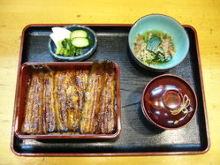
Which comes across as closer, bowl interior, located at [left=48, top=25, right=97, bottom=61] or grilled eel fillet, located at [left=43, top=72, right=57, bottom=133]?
grilled eel fillet, located at [left=43, top=72, right=57, bottom=133]

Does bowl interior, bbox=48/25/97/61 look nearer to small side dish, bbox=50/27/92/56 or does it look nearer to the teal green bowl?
small side dish, bbox=50/27/92/56

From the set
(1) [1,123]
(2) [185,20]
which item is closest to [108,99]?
(1) [1,123]

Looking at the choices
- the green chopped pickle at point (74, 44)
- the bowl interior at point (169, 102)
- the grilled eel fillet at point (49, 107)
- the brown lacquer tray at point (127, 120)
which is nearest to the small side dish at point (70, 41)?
the green chopped pickle at point (74, 44)

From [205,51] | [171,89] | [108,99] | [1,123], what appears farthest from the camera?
[205,51]

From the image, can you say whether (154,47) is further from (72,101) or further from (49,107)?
(49,107)

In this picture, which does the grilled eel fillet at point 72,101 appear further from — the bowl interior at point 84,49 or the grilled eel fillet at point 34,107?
the bowl interior at point 84,49

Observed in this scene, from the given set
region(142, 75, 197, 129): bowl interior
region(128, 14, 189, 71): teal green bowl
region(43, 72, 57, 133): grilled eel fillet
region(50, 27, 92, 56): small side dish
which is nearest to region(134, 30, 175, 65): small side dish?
region(128, 14, 189, 71): teal green bowl

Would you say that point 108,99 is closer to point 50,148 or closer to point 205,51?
point 50,148
